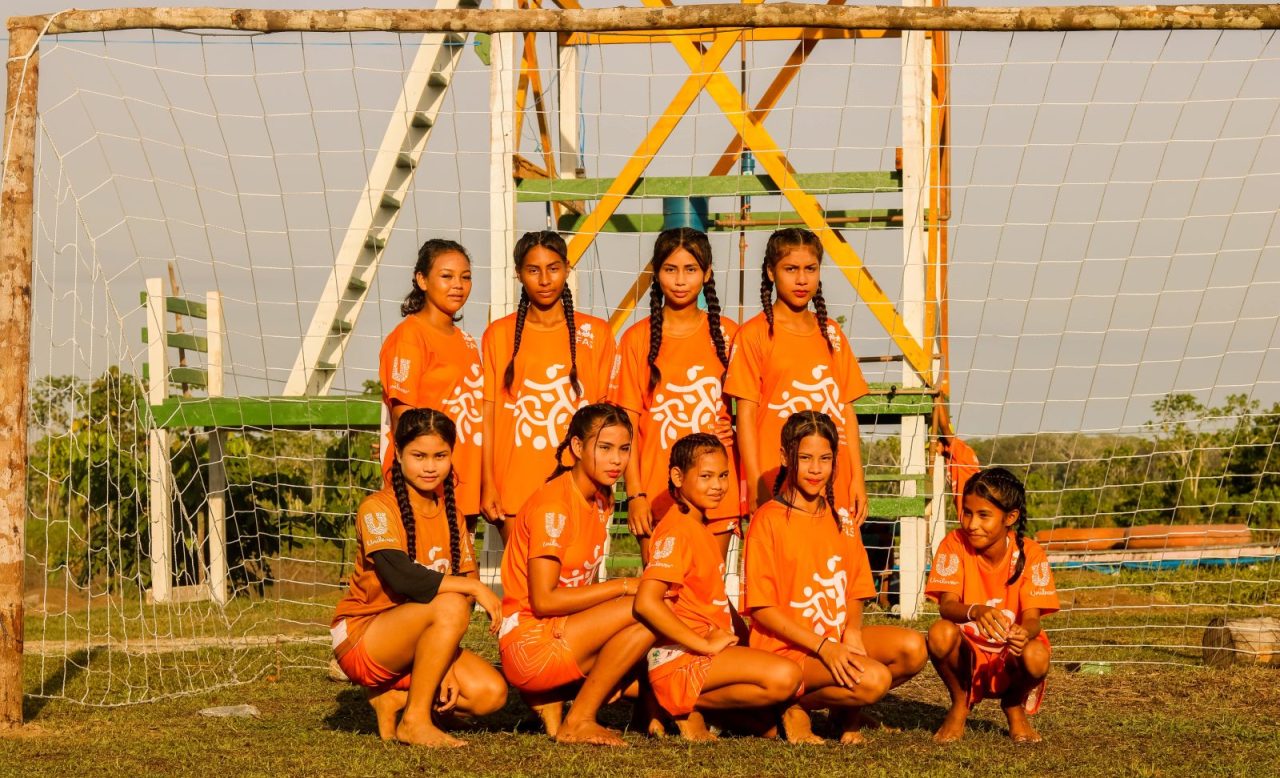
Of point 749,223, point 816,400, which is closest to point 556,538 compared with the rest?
point 816,400

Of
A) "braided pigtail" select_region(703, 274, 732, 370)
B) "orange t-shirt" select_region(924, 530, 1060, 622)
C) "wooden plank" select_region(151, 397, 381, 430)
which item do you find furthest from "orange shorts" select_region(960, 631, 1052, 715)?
"wooden plank" select_region(151, 397, 381, 430)

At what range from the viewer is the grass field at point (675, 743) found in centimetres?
449

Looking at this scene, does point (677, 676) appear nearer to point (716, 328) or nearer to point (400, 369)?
point (716, 328)

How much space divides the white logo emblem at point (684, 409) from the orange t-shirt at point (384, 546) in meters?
0.85

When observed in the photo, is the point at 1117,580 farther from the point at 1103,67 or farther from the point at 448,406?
the point at 448,406

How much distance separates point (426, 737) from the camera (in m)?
4.79

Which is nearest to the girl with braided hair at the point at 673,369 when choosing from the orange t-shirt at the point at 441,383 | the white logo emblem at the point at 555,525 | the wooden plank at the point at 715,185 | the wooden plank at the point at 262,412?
the white logo emblem at the point at 555,525

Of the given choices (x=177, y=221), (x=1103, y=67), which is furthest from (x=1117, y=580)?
(x=177, y=221)

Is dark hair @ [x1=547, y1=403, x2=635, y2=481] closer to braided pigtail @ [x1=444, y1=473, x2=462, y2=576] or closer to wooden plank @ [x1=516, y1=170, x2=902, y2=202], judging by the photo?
braided pigtail @ [x1=444, y1=473, x2=462, y2=576]

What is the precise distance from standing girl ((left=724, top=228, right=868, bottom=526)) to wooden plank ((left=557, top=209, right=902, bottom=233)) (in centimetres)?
305

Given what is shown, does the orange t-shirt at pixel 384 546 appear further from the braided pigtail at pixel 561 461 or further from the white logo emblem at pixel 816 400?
the white logo emblem at pixel 816 400

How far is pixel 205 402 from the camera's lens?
966cm

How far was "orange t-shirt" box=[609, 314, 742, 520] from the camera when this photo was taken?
539 centimetres

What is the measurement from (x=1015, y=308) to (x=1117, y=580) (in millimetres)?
3498
